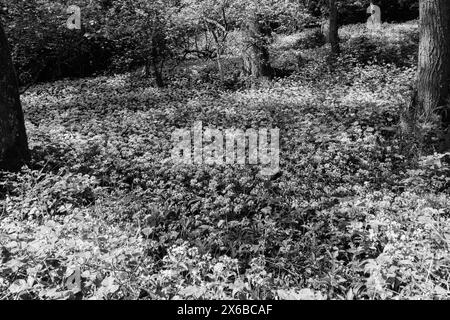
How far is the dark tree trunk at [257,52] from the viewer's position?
12.2 meters

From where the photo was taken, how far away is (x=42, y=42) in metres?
15.2

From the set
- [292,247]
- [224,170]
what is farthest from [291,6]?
[292,247]

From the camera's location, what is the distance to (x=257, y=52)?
1248 cm

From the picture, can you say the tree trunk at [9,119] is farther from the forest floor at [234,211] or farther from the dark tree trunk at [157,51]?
the dark tree trunk at [157,51]

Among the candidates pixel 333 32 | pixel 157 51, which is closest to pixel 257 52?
pixel 157 51

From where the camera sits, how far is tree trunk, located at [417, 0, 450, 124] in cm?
637

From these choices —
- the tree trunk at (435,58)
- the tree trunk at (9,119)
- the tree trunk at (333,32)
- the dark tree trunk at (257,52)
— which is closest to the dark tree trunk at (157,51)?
the dark tree trunk at (257,52)

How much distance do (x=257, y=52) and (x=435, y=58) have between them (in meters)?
6.75

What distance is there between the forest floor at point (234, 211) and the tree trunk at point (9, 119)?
1.05 feet

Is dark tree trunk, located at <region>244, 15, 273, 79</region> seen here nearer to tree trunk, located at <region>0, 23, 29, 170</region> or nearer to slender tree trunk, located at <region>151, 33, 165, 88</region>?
slender tree trunk, located at <region>151, 33, 165, 88</region>

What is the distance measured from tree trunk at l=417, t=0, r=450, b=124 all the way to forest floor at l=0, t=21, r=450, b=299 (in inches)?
29.3

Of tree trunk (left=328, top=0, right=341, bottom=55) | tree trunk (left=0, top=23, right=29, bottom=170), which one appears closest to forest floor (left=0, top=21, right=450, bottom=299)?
tree trunk (left=0, top=23, right=29, bottom=170)

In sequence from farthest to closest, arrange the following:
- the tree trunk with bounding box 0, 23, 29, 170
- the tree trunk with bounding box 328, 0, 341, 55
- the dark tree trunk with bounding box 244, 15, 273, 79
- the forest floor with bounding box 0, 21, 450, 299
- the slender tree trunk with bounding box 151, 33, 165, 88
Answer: the tree trunk with bounding box 328, 0, 341, 55 < the slender tree trunk with bounding box 151, 33, 165, 88 < the dark tree trunk with bounding box 244, 15, 273, 79 < the tree trunk with bounding box 0, 23, 29, 170 < the forest floor with bounding box 0, 21, 450, 299
